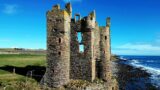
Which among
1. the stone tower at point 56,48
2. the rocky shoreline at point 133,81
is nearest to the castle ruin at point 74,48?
the stone tower at point 56,48

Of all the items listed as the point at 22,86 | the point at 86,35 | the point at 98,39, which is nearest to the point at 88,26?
the point at 86,35

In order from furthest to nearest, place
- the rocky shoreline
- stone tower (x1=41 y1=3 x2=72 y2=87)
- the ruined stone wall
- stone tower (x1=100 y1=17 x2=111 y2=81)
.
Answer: the rocky shoreline
stone tower (x1=100 y1=17 x2=111 y2=81)
the ruined stone wall
stone tower (x1=41 y1=3 x2=72 y2=87)

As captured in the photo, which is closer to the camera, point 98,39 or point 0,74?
point 0,74

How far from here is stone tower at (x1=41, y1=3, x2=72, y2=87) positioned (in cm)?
3784

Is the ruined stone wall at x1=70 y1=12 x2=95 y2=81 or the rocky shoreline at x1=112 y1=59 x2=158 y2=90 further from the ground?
the ruined stone wall at x1=70 y1=12 x2=95 y2=81

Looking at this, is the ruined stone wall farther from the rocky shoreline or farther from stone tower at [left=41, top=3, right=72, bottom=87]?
the rocky shoreline

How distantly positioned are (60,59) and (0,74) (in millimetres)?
8481

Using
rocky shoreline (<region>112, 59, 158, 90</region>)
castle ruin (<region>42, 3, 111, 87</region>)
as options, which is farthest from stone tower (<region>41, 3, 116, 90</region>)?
rocky shoreline (<region>112, 59, 158, 90</region>)

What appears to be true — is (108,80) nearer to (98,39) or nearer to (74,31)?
(98,39)

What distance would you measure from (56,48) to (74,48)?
143 inches

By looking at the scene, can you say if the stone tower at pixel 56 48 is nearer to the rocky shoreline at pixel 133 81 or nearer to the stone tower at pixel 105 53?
the stone tower at pixel 105 53

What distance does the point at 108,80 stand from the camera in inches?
1777

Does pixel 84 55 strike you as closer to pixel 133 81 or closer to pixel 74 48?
pixel 74 48

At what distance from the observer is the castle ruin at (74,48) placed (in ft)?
124
